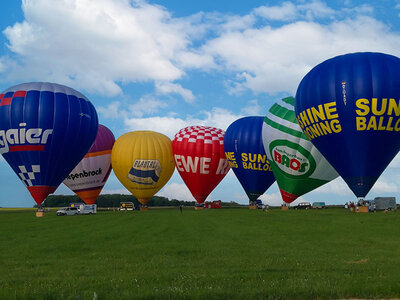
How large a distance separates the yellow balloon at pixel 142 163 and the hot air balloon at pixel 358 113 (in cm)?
2903

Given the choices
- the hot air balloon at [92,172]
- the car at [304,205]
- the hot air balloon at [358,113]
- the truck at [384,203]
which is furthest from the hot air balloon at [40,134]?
the car at [304,205]

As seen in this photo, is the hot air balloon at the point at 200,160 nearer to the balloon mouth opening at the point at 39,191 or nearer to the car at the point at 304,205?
the car at the point at 304,205

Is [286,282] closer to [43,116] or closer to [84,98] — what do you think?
[43,116]

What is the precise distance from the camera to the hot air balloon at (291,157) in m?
48.4

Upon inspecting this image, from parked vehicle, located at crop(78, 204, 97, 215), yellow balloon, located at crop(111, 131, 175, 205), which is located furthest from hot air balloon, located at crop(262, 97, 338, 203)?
parked vehicle, located at crop(78, 204, 97, 215)

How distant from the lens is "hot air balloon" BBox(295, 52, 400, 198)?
115ft

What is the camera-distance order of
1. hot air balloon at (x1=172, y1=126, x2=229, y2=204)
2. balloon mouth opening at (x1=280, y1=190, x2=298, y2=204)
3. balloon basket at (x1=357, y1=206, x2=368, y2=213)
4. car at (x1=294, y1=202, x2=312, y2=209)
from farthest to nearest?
1. car at (x1=294, y1=202, x2=312, y2=209)
2. hot air balloon at (x1=172, y1=126, x2=229, y2=204)
3. balloon mouth opening at (x1=280, y1=190, x2=298, y2=204)
4. balloon basket at (x1=357, y1=206, x2=368, y2=213)

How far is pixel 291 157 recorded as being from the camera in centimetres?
4906

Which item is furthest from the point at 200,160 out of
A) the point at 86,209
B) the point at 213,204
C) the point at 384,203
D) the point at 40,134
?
the point at 40,134

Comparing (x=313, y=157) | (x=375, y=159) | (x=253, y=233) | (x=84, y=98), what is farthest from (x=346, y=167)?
(x=84, y=98)

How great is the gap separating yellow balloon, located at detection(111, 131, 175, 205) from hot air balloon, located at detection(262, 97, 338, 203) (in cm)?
1727

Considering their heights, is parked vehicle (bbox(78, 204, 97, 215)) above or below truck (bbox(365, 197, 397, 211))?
below

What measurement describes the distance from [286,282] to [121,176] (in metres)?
54.4

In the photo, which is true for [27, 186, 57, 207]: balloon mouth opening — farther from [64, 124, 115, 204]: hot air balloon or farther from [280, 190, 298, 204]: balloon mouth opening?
[280, 190, 298, 204]: balloon mouth opening
